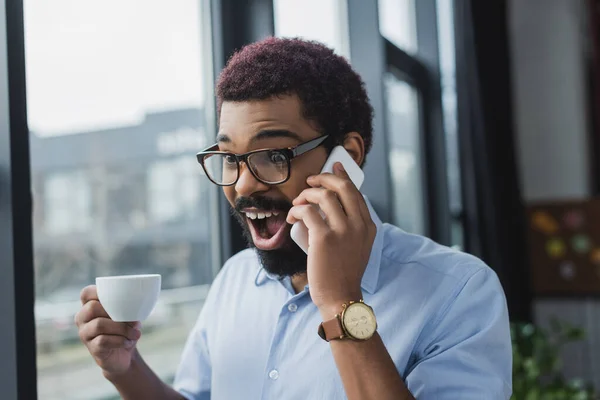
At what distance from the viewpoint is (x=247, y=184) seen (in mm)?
1041

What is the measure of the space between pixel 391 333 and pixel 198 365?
0.46 m

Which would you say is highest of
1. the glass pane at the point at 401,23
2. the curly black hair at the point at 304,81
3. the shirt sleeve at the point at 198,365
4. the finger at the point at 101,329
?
the glass pane at the point at 401,23

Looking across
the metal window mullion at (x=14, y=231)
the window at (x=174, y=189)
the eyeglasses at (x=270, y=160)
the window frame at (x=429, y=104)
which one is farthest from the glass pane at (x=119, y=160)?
the window frame at (x=429, y=104)

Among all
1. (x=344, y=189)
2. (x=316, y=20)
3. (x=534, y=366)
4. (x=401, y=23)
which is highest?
(x=401, y=23)

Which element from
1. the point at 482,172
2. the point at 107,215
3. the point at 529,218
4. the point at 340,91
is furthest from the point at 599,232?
the point at 340,91

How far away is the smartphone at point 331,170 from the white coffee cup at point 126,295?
0.24 metres

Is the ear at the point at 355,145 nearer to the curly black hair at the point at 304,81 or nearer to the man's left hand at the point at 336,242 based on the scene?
the curly black hair at the point at 304,81

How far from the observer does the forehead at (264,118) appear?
104cm

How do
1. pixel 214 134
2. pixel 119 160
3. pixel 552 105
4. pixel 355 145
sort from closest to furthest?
pixel 355 145, pixel 214 134, pixel 119 160, pixel 552 105

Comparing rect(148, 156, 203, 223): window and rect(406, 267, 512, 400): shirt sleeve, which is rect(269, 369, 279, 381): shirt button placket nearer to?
rect(406, 267, 512, 400): shirt sleeve

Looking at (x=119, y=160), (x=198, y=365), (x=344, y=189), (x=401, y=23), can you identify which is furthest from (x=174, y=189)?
(x=401, y=23)

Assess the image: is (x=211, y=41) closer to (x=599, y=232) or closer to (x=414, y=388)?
(x=414, y=388)

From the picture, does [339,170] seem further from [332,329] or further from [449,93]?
[449,93]

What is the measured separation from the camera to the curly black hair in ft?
3.47
